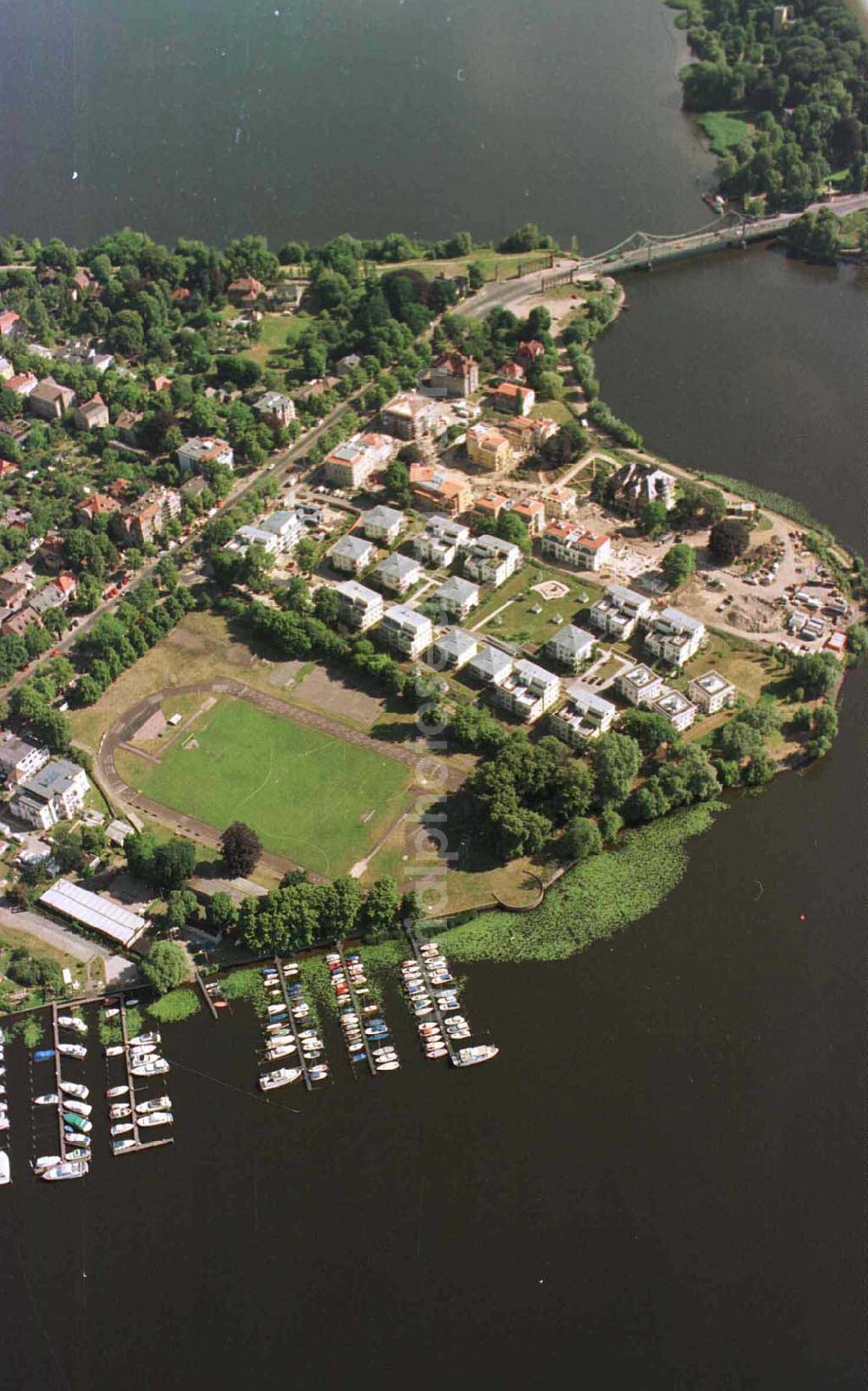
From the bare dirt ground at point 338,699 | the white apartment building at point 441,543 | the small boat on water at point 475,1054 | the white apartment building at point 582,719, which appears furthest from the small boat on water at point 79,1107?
the white apartment building at point 441,543

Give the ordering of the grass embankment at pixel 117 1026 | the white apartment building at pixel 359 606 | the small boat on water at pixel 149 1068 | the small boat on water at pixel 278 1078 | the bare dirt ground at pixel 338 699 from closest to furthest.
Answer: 1. the small boat on water at pixel 278 1078
2. the small boat on water at pixel 149 1068
3. the grass embankment at pixel 117 1026
4. the bare dirt ground at pixel 338 699
5. the white apartment building at pixel 359 606

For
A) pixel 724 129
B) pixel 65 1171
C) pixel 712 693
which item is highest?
pixel 724 129

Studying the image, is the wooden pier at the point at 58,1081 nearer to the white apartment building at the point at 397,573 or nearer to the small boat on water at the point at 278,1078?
the small boat on water at the point at 278,1078

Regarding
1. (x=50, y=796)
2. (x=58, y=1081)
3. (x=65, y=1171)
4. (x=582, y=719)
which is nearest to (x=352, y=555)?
(x=582, y=719)

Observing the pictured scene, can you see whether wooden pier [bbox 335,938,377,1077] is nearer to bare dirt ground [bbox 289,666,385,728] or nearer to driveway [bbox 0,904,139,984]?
driveway [bbox 0,904,139,984]

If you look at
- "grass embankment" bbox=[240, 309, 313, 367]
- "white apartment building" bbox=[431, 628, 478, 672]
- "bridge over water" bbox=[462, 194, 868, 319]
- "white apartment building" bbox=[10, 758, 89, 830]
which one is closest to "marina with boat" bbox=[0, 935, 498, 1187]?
"white apartment building" bbox=[10, 758, 89, 830]

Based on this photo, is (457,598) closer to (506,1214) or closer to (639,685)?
(639,685)

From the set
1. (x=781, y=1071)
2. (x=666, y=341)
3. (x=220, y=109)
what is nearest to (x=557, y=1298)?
(x=781, y=1071)
